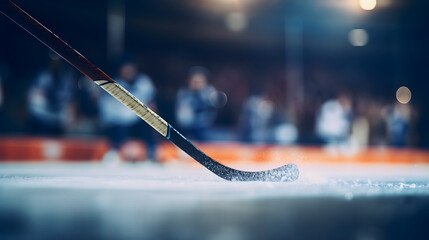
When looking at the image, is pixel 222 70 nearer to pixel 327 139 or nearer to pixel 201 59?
pixel 201 59

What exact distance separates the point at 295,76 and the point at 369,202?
377 inches

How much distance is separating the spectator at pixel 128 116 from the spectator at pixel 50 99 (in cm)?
114

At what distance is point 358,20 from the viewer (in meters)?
10.1

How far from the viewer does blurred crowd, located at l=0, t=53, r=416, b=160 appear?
384 cm

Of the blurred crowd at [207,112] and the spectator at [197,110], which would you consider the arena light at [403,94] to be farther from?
the spectator at [197,110]

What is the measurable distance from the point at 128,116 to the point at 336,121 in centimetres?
404

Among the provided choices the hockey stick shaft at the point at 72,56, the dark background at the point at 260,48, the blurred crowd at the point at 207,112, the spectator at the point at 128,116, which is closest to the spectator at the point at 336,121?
the blurred crowd at the point at 207,112

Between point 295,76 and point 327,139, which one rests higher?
point 295,76

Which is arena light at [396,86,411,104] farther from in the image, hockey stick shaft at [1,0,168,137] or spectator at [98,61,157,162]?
hockey stick shaft at [1,0,168,137]

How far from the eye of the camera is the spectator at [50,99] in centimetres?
462

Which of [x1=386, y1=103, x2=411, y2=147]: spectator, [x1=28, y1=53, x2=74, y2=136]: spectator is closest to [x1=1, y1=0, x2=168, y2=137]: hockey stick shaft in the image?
[x1=28, y1=53, x2=74, y2=136]: spectator

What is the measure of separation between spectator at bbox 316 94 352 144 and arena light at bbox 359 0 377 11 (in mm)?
3408

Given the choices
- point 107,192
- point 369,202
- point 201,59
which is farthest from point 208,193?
point 201,59

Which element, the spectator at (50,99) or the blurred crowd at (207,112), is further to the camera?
the spectator at (50,99)
